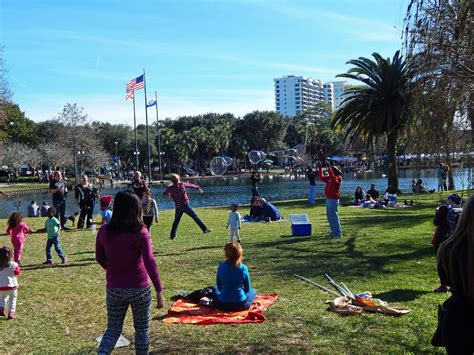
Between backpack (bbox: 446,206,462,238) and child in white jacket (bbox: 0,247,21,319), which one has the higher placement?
backpack (bbox: 446,206,462,238)

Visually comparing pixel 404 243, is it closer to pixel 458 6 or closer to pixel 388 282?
pixel 388 282

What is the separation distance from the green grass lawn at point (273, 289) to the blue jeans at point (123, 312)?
95 centimetres

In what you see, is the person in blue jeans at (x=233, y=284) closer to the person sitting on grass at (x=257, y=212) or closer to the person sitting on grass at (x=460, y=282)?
the person sitting on grass at (x=460, y=282)

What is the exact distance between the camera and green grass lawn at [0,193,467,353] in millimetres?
5859

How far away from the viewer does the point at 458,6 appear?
8203 mm

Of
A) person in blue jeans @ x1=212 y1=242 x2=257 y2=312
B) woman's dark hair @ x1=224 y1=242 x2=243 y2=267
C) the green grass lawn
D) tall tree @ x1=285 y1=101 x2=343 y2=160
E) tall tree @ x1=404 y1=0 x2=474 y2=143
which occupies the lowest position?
the green grass lawn

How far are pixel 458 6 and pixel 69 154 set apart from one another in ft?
265

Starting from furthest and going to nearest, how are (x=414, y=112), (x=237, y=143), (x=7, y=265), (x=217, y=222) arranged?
1. (x=237, y=143)
2. (x=217, y=222)
3. (x=414, y=112)
4. (x=7, y=265)

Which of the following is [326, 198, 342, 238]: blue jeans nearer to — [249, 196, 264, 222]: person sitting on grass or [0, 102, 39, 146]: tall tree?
[249, 196, 264, 222]: person sitting on grass

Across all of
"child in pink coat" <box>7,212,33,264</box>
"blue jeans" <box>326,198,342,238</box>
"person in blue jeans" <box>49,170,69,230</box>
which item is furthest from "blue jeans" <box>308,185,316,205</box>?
"child in pink coat" <box>7,212,33,264</box>

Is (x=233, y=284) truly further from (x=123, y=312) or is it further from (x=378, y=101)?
(x=378, y=101)

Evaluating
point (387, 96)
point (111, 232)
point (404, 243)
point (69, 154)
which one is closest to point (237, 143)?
point (69, 154)

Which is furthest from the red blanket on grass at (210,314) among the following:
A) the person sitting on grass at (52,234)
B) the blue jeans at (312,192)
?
the blue jeans at (312,192)

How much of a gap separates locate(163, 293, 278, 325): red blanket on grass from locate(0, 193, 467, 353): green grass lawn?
0.16 metres
